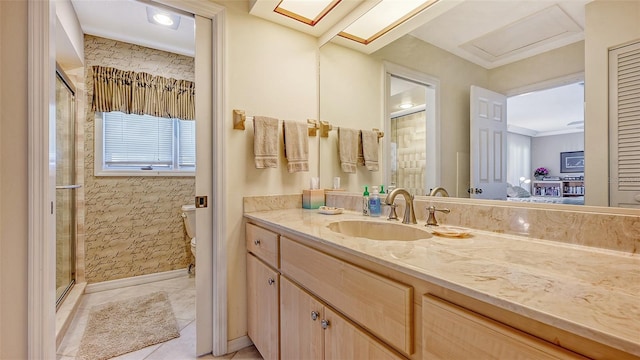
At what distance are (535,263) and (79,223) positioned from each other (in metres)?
3.23

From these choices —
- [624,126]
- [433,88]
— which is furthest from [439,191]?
[624,126]

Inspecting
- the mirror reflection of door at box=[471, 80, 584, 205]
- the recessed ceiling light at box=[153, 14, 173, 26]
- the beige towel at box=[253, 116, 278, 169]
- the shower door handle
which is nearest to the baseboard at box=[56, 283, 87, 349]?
the shower door handle

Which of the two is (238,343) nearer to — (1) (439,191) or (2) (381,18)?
(1) (439,191)

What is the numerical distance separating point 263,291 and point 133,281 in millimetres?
2013

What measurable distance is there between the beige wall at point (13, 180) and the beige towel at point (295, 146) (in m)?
1.21

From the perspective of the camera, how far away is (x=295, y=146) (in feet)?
6.02

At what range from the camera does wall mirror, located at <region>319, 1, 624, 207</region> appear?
987mm

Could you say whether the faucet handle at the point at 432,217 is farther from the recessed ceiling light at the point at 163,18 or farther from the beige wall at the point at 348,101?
the recessed ceiling light at the point at 163,18

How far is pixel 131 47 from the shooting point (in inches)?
107

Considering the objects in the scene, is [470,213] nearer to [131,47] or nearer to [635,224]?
[635,224]

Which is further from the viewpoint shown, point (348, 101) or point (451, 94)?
point (348, 101)

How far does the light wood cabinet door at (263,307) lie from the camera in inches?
52.7

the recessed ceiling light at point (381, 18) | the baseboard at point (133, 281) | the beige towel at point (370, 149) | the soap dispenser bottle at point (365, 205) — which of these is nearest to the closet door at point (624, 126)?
the recessed ceiling light at point (381, 18)

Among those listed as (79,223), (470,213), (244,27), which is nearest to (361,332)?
(470,213)
